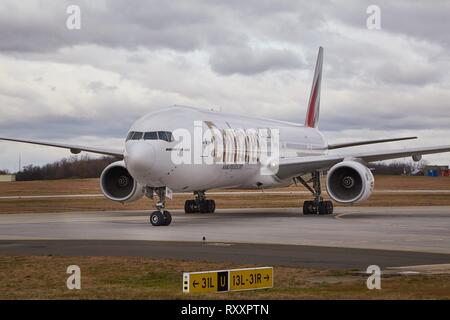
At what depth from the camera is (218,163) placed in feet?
112

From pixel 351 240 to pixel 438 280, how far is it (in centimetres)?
916

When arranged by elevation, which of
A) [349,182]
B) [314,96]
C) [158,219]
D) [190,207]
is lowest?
[158,219]

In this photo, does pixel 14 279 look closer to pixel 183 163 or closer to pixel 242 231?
pixel 242 231

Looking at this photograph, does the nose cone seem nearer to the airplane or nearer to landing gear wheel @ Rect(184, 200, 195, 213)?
the airplane

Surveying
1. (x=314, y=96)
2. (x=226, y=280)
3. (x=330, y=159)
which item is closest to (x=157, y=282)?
(x=226, y=280)

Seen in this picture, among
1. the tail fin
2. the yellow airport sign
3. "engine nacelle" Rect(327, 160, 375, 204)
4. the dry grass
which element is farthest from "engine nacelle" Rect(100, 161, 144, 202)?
the yellow airport sign

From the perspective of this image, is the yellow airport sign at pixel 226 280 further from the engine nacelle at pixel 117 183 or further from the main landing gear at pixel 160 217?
the engine nacelle at pixel 117 183

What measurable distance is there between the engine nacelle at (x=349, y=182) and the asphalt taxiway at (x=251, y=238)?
1011mm

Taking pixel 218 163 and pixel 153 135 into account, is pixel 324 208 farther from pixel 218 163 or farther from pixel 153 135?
pixel 153 135

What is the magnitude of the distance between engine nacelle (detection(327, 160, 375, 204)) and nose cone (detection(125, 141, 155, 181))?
8.95 meters

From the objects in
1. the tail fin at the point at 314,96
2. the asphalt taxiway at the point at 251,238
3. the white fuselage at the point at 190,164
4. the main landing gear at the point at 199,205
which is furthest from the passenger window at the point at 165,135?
the tail fin at the point at 314,96

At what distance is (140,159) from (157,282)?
47.9ft

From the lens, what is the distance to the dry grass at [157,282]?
43.2ft

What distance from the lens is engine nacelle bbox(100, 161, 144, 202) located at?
35.8 m
